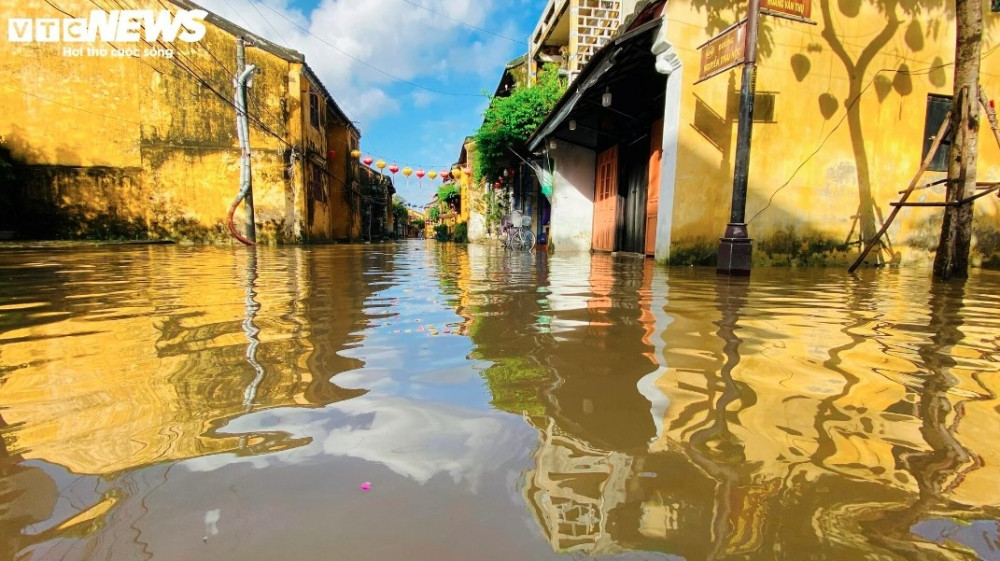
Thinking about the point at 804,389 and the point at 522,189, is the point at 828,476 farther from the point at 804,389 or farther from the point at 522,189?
the point at 522,189

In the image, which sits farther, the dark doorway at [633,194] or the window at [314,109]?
the window at [314,109]

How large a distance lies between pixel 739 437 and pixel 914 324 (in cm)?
212

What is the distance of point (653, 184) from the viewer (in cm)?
805

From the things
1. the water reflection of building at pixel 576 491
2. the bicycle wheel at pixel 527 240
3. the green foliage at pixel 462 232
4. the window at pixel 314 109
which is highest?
the window at pixel 314 109

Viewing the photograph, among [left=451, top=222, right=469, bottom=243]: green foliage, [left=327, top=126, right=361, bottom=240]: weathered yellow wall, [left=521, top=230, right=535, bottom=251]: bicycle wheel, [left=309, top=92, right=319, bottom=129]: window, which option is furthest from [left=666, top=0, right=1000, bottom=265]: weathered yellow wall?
[left=451, top=222, right=469, bottom=243]: green foliage

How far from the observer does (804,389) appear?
1372mm

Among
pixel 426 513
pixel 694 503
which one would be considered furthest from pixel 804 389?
pixel 426 513

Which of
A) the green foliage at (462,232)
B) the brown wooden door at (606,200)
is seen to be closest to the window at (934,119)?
the brown wooden door at (606,200)

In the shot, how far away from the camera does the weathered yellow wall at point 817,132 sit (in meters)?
6.46

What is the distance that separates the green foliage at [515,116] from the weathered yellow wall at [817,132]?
20.0ft

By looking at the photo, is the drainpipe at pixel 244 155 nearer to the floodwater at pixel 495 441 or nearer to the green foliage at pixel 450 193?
the floodwater at pixel 495 441

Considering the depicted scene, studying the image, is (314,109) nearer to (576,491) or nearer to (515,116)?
(515,116)

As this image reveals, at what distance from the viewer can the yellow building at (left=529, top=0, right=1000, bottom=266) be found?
6.43 metres

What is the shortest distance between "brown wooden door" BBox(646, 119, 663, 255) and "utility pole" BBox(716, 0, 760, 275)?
2.65m
